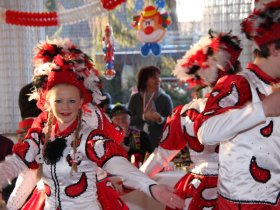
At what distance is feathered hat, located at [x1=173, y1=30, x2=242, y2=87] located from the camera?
2875 mm

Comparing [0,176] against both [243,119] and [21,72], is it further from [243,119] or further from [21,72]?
[21,72]

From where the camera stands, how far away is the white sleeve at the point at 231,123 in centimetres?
180

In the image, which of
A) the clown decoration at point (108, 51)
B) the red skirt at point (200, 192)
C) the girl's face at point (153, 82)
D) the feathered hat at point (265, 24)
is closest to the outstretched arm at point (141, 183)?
the red skirt at point (200, 192)

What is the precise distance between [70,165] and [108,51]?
320 cm

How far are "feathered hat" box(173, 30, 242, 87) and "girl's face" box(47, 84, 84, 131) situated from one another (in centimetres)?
65

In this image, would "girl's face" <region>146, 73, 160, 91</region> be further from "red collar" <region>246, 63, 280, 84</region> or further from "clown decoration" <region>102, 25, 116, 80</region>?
"red collar" <region>246, 63, 280, 84</region>

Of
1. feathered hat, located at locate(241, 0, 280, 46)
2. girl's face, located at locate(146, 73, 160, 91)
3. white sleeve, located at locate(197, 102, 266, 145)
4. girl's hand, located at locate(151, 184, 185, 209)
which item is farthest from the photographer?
girl's face, located at locate(146, 73, 160, 91)

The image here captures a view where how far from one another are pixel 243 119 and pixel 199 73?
113 cm

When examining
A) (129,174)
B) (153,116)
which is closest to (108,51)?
(153,116)

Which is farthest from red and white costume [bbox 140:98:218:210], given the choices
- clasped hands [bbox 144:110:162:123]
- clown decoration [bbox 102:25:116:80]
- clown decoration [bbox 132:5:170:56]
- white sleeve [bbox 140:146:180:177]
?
clown decoration [bbox 102:25:116:80]

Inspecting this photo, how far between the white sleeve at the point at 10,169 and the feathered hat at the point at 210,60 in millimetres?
976

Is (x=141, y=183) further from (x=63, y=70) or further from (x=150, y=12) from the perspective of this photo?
(x=150, y=12)

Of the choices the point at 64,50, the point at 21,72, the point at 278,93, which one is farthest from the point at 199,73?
the point at 21,72

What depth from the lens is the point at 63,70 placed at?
270 centimetres
